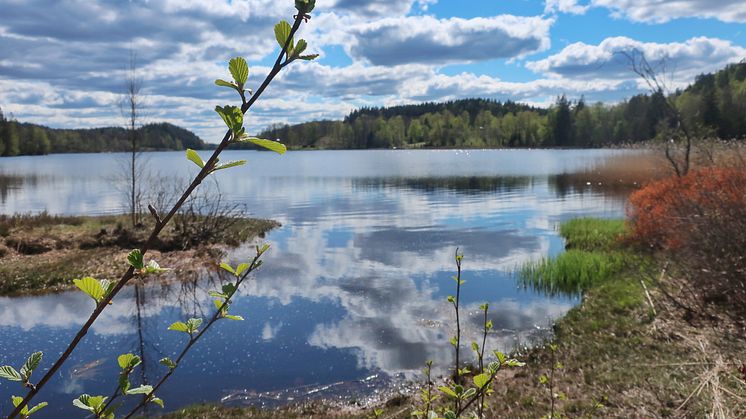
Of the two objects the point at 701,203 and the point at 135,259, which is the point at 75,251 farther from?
the point at 135,259

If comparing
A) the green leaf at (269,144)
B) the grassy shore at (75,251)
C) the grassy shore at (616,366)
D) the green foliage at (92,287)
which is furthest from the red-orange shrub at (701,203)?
the grassy shore at (75,251)

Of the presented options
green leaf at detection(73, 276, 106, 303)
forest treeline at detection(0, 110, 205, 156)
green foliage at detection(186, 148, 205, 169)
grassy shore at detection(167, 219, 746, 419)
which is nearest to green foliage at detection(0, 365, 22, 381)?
green leaf at detection(73, 276, 106, 303)

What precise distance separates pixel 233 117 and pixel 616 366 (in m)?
9.11

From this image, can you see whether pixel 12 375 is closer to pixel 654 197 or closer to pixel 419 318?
pixel 419 318

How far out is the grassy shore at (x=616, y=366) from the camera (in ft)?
21.4

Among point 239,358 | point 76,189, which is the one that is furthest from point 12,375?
point 76,189

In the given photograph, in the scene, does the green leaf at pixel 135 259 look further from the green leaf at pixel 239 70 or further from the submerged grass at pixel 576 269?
the submerged grass at pixel 576 269

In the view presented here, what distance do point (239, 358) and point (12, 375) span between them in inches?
409

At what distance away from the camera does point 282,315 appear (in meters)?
13.4

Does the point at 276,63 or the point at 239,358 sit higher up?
the point at 276,63

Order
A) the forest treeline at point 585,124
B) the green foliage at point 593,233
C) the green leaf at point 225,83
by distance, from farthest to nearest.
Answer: the forest treeline at point 585,124 < the green foliage at point 593,233 < the green leaf at point 225,83

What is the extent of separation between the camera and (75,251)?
20.0 m

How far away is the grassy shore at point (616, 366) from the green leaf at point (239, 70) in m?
4.38

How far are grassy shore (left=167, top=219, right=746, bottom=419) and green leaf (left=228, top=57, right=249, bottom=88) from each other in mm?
4380
